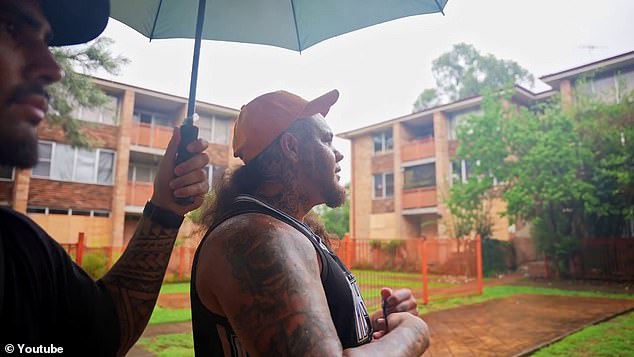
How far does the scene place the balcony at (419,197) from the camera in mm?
20062

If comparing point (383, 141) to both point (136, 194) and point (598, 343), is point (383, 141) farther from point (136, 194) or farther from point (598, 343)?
point (598, 343)

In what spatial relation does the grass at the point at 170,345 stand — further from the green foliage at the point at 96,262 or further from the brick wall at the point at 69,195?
the brick wall at the point at 69,195

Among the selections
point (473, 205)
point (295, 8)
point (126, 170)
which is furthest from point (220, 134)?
point (295, 8)

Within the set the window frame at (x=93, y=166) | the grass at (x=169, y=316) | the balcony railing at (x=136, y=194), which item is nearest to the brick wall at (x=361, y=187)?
the balcony railing at (x=136, y=194)

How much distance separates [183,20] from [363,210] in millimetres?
21862

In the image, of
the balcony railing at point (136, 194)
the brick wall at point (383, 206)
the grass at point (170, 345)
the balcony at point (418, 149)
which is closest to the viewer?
the grass at point (170, 345)

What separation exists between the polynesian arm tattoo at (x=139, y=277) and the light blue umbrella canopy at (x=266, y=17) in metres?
1.08

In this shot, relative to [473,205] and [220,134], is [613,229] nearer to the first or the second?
[473,205]

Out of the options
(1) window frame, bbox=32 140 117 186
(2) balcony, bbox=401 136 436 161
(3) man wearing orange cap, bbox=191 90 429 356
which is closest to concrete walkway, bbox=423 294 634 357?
(3) man wearing orange cap, bbox=191 90 429 356

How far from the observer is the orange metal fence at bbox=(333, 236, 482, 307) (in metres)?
9.16

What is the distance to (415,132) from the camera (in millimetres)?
22562

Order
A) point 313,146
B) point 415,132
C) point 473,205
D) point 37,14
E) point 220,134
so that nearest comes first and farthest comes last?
point 37,14 < point 313,146 < point 473,205 < point 220,134 < point 415,132

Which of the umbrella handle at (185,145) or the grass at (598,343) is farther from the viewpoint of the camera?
the grass at (598,343)

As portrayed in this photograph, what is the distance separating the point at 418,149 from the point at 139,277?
20.8 m
